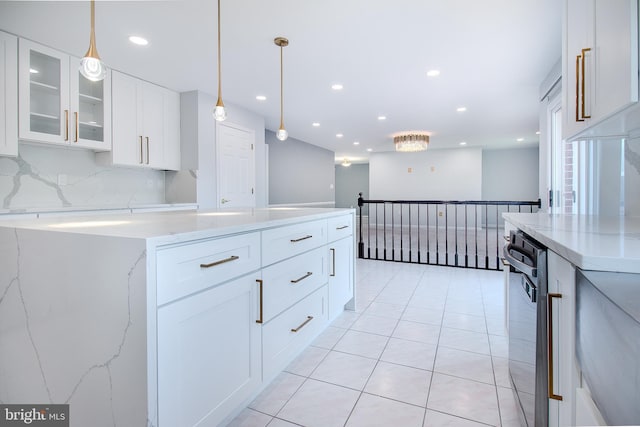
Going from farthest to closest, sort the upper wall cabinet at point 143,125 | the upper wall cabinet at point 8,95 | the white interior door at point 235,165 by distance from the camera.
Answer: the white interior door at point 235,165 → the upper wall cabinet at point 143,125 → the upper wall cabinet at point 8,95

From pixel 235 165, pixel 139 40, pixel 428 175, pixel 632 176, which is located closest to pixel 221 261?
pixel 632 176

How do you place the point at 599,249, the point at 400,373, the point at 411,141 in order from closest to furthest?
1. the point at 599,249
2. the point at 400,373
3. the point at 411,141

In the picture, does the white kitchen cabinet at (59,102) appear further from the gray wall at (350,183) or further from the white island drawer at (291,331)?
the gray wall at (350,183)

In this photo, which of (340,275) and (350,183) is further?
(350,183)

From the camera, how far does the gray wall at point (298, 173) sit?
7.02 meters

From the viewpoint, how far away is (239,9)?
7.66ft

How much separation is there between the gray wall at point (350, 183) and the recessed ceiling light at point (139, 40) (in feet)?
33.9

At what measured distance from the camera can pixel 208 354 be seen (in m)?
1.16

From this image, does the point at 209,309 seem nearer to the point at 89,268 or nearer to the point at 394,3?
the point at 89,268

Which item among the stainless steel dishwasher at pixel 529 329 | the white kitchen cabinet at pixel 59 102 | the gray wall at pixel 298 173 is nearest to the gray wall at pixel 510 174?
the gray wall at pixel 298 173

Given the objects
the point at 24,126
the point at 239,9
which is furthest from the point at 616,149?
the point at 24,126

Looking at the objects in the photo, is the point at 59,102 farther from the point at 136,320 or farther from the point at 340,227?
the point at 136,320

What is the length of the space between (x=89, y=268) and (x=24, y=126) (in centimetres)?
271

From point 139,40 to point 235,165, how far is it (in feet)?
7.18
